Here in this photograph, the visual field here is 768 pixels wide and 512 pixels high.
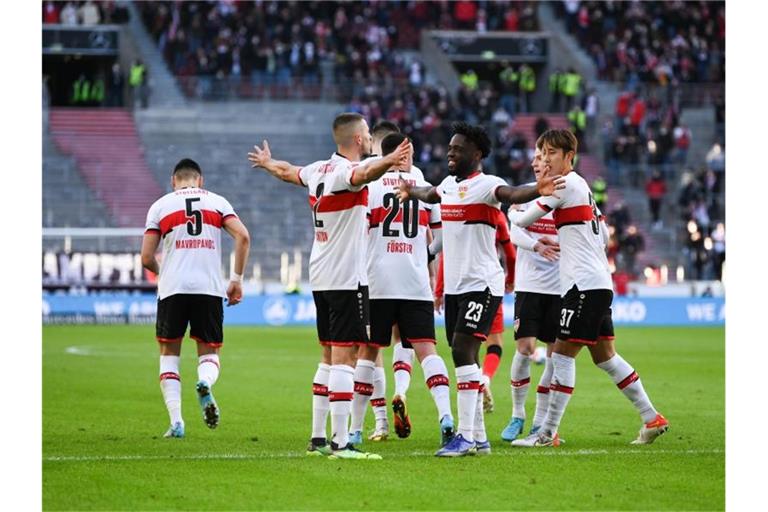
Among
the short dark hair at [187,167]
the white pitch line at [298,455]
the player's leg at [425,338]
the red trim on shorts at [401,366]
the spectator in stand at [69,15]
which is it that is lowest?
the white pitch line at [298,455]

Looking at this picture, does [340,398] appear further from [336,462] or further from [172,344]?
[172,344]

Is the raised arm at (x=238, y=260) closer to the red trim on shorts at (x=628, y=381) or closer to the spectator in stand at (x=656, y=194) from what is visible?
the red trim on shorts at (x=628, y=381)

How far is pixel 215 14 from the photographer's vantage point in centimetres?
4634

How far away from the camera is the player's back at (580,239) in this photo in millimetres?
11250

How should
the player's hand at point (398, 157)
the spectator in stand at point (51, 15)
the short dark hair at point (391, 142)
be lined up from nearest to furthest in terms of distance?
the player's hand at point (398, 157) → the short dark hair at point (391, 142) → the spectator in stand at point (51, 15)

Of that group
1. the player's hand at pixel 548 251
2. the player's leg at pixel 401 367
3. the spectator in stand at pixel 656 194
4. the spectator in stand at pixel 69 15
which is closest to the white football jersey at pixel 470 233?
the player's hand at pixel 548 251

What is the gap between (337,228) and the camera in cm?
1061

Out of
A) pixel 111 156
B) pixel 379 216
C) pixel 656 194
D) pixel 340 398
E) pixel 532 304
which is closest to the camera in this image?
pixel 340 398

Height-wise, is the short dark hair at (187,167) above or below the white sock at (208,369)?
above

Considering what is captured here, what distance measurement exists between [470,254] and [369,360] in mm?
1305

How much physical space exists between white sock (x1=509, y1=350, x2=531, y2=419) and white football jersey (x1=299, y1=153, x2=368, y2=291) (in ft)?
7.93

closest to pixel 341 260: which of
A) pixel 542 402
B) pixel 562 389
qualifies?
pixel 562 389

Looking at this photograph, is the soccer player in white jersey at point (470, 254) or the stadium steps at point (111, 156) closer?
the soccer player in white jersey at point (470, 254)
